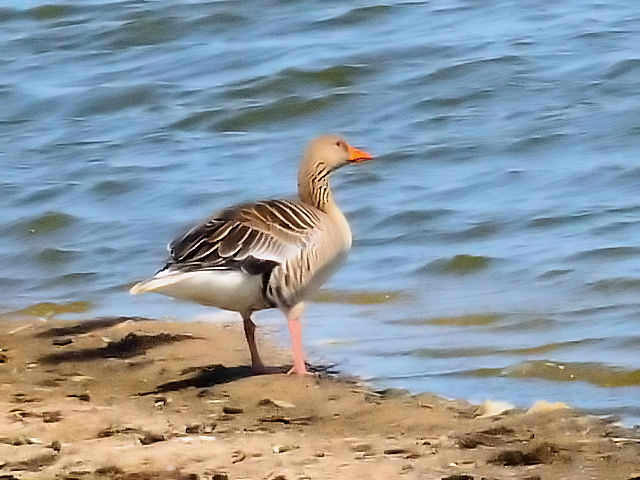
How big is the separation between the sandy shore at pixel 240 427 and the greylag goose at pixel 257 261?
412 mm

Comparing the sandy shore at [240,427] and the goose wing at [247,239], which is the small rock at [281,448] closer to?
the sandy shore at [240,427]

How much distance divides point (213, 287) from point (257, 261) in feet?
1.01

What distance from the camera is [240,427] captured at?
6.24m

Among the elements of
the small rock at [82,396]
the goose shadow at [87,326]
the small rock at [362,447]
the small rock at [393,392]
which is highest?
the small rock at [362,447]

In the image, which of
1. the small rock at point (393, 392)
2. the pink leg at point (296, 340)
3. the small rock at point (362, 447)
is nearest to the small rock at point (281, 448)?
the small rock at point (362, 447)

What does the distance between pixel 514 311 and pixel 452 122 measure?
4586 millimetres

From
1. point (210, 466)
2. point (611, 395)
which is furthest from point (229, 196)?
point (210, 466)

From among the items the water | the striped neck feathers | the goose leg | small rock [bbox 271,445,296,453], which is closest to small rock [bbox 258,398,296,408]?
the goose leg

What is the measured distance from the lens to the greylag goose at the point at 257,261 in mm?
7137

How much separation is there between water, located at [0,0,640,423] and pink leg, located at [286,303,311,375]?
347 mm

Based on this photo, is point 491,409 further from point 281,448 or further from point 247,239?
point 247,239

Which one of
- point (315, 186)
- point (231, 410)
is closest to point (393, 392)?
point (231, 410)

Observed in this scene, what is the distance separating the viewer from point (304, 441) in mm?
5922

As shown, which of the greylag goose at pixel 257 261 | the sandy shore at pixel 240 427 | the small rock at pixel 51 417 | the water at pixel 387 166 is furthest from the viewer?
the water at pixel 387 166
